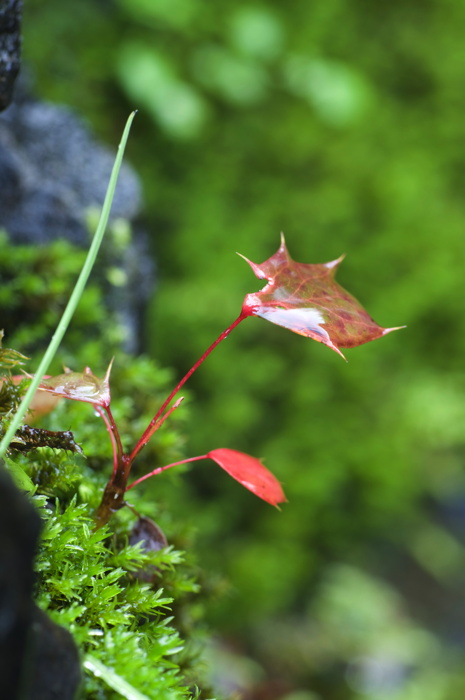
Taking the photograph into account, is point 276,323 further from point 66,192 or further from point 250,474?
point 66,192

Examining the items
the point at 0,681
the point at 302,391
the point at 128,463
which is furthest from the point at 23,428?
the point at 302,391

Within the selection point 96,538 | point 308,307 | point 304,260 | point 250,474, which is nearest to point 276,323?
point 308,307

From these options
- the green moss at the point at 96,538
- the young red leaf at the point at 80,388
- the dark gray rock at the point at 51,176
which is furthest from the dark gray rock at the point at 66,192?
the young red leaf at the point at 80,388

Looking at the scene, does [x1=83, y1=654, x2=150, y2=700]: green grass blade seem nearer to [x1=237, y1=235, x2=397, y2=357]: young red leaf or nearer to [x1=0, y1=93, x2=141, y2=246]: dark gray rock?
[x1=237, y1=235, x2=397, y2=357]: young red leaf

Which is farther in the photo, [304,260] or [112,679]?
[304,260]

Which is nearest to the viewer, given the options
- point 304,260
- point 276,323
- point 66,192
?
point 276,323

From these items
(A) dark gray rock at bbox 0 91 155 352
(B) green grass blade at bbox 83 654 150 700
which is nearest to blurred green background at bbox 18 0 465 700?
(A) dark gray rock at bbox 0 91 155 352

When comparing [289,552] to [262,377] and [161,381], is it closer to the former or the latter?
[262,377]
